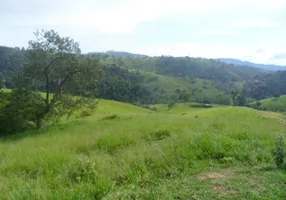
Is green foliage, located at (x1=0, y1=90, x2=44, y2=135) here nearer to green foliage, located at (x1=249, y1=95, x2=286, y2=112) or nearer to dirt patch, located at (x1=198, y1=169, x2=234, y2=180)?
dirt patch, located at (x1=198, y1=169, x2=234, y2=180)

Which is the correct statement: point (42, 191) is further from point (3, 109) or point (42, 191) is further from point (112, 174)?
point (3, 109)

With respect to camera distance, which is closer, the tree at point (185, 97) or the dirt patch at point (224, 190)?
the dirt patch at point (224, 190)

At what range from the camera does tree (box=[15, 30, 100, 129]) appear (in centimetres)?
2622

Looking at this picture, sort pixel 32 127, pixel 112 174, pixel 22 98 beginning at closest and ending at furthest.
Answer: pixel 112 174 → pixel 22 98 → pixel 32 127

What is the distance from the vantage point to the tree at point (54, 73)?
2622cm

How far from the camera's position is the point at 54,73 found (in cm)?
2736

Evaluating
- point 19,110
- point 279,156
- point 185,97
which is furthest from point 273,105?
point 279,156

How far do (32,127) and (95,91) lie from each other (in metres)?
7.56

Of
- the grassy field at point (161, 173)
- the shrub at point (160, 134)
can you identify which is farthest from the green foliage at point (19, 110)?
the grassy field at point (161, 173)

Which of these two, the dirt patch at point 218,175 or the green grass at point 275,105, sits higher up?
the dirt patch at point 218,175

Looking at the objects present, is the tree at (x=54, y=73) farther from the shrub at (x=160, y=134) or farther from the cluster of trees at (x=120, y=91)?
the cluster of trees at (x=120, y=91)

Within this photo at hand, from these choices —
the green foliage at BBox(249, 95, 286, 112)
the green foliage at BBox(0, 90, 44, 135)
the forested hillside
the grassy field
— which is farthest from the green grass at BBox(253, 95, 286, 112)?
the grassy field

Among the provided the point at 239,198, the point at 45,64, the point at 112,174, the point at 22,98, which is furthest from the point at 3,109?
the point at 239,198

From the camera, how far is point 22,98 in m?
25.8
